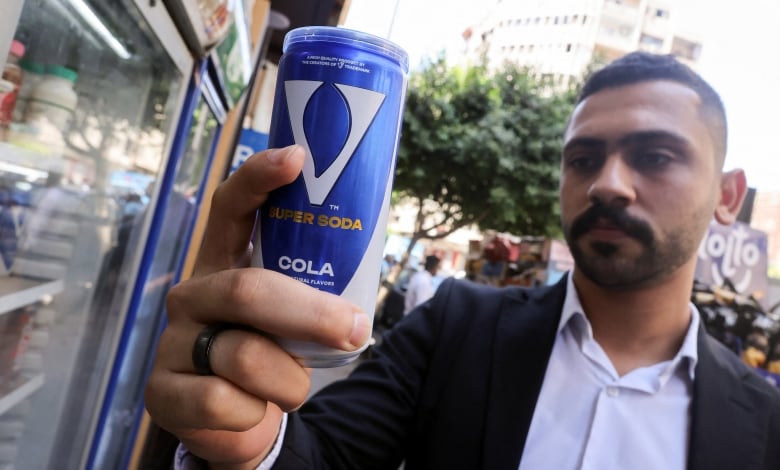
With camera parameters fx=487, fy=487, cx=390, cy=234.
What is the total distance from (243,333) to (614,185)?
1.14m

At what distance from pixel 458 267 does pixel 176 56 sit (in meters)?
32.2

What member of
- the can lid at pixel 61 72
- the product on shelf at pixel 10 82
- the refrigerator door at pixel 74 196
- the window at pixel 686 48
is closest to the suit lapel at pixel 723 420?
the refrigerator door at pixel 74 196

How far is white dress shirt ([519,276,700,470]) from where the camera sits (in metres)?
1.29

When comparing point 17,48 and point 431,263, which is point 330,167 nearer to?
point 17,48

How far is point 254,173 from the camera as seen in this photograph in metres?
0.68

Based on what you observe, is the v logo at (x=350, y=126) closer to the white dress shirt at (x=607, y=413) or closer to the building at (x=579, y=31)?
the white dress shirt at (x=607, y=413)

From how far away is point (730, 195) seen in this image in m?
1.66

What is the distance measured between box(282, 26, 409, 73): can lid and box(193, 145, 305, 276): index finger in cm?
18

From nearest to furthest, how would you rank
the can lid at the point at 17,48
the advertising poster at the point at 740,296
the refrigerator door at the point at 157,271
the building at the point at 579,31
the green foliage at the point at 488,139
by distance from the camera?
the can lid at the point at 17,48, the refrigerator door at the point at 157,271, the advertising poster at the point at 740,296, the green foliage at the point at 488,139, the building at the point at 579,31

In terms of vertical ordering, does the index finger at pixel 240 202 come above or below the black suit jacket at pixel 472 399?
above

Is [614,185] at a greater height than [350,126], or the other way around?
[614,185]

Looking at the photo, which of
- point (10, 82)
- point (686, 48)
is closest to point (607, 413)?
point (10, 82)

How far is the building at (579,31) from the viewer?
1215 inches

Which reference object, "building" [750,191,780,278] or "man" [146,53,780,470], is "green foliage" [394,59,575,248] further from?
"man" [146,53,780,470]
